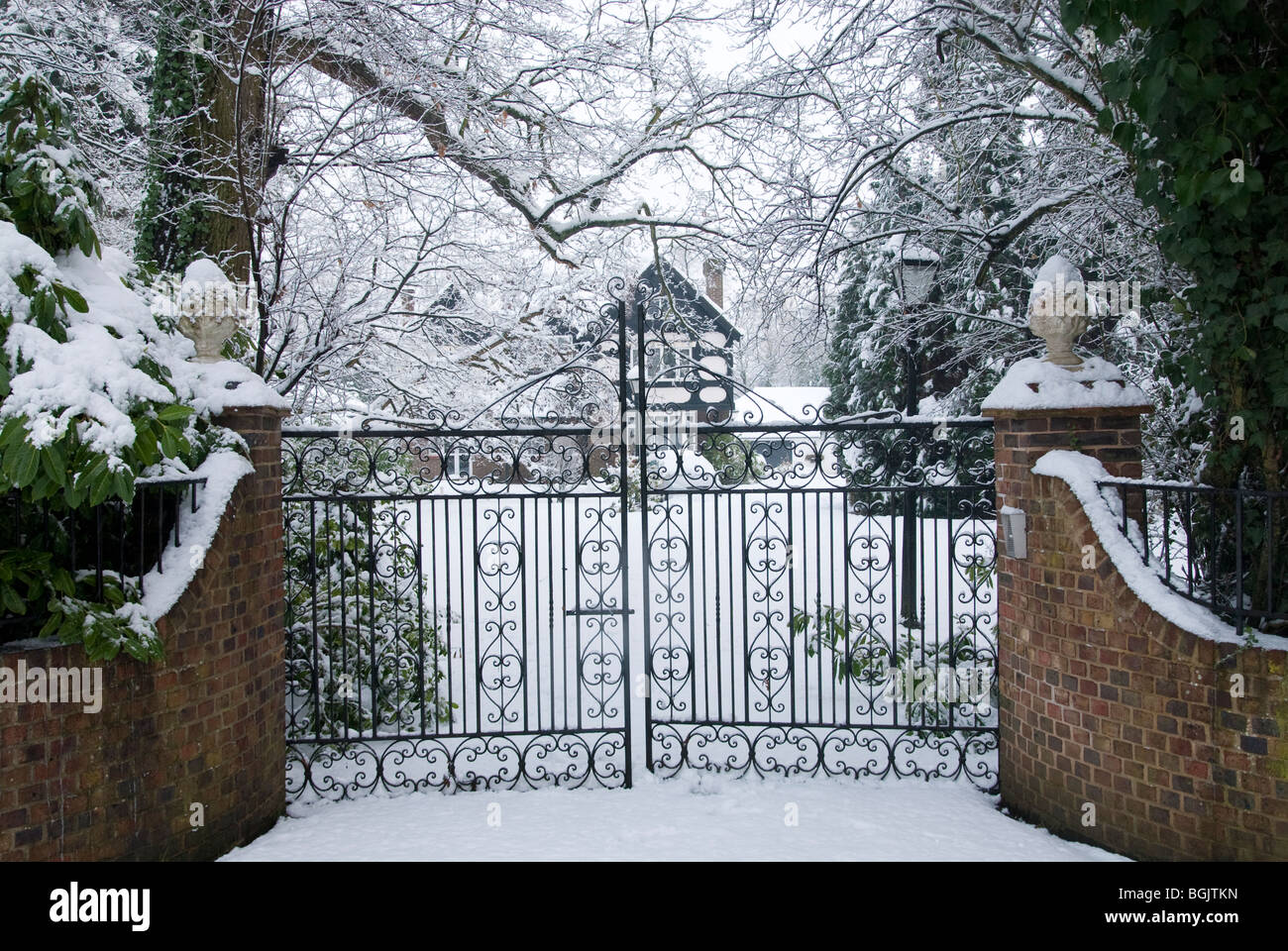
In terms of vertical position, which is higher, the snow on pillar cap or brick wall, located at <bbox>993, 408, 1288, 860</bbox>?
the snow on pillar cap

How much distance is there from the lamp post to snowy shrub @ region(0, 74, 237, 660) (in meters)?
4.13

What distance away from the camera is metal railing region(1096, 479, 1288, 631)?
341 cm

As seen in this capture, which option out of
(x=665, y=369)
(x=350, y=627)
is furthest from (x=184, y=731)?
(x=665, y=369)

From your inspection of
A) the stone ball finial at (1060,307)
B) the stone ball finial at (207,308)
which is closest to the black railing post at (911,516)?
the stone ball finial at (1060,307)

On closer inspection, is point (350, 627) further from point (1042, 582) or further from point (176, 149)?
point (1042, 582)

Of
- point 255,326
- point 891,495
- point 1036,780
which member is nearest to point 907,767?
point 1036,780

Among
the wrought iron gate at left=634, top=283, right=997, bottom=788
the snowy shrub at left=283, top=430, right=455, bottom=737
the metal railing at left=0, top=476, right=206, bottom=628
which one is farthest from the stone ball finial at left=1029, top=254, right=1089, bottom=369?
the metal railing at left=0, top=476, right=206, bottom=628

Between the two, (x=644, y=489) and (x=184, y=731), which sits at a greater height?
(x=644, y=489)

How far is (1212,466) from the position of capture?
3.84 metres

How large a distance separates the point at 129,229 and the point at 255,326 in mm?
3090

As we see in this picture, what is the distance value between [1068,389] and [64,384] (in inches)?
176

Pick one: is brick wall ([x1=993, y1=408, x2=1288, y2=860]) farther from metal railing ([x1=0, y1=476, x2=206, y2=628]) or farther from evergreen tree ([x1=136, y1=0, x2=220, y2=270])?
evergreen tree ([x1=136, y1=0, x2=220, y2=270])

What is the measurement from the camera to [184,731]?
3840 mm

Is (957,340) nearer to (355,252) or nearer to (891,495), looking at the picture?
(891,495)
